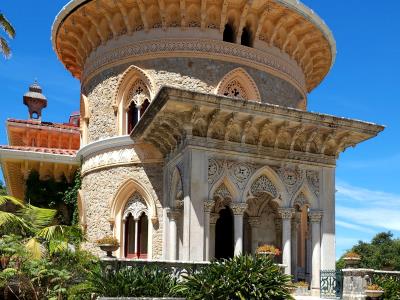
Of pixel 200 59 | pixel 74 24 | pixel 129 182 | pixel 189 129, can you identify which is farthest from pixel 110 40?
pixel 189 129

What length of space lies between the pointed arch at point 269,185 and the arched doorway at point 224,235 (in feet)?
10.3

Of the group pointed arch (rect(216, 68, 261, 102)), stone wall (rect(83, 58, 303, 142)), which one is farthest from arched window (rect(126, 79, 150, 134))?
pointed arch (rect(216, 68, 261, 102))

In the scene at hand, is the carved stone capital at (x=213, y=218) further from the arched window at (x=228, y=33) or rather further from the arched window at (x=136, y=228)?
the arched window at (x=228, y=33)

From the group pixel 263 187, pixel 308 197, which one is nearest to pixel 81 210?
pixel 263 187

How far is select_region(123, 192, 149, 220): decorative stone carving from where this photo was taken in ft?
59.0

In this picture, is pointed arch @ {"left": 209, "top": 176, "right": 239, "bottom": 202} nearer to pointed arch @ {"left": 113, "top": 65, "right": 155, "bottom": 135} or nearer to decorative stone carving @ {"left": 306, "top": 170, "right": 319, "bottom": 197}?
decorative stone carving @ {"left": 306, "top": 170, "right": 319, "bottom": 197}

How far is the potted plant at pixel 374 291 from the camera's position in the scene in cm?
1385

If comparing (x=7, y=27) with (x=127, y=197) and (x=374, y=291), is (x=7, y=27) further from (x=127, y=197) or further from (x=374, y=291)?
(x=374, y=291)

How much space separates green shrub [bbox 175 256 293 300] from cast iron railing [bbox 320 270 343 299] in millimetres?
3489

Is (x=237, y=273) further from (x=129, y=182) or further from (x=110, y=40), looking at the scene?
(x=110, y=40)

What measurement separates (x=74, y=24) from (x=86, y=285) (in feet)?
36.2

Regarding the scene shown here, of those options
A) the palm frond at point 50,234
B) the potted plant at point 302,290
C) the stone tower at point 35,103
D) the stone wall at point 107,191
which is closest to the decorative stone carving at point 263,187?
the potted plant at point 302,290

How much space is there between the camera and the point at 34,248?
45.4ft

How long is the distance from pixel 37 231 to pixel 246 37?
951 cm
